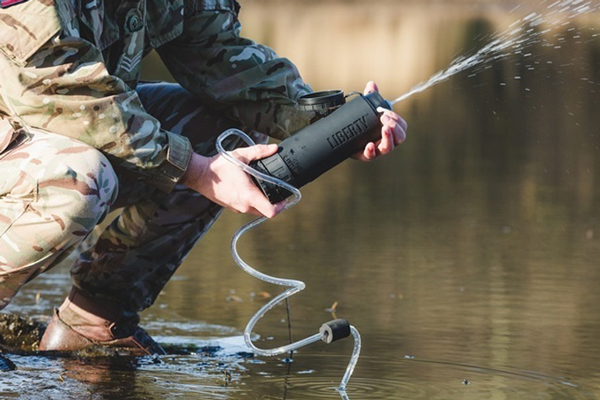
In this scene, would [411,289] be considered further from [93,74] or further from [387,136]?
[93,74]

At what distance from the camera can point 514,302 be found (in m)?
4.54

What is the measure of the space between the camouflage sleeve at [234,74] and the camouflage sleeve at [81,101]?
627 millimetres

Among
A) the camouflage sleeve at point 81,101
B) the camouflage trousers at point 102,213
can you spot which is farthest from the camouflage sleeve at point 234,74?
the camouflage sleeve at point 81,101

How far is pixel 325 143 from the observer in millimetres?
3408

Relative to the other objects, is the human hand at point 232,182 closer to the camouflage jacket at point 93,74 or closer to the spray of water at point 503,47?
the camouflage jacket at point 93,74

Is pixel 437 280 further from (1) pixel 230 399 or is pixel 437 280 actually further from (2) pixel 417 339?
(1) pixel 230 399

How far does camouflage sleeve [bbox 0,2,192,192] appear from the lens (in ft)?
10.3

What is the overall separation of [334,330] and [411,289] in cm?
154

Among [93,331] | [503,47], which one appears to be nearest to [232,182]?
[93,331]

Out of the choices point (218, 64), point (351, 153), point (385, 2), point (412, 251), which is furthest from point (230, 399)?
point (385, 2)

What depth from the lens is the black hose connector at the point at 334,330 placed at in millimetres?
3307

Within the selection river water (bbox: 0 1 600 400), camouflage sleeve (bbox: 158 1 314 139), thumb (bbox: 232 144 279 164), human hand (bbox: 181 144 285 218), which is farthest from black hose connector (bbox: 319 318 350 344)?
camouflage sleeve (bbox: 158 1 314 139)

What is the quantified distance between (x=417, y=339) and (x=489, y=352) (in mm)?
274

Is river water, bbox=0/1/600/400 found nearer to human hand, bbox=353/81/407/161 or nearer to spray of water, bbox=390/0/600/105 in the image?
human hand, bbox=353/81/407/161
